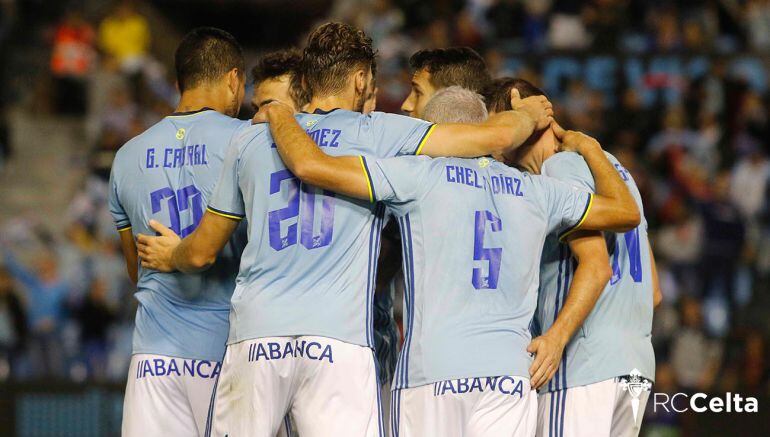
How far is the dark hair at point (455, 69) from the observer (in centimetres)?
663

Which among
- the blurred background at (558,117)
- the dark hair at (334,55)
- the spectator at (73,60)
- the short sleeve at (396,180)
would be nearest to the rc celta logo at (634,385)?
the short sleeve at (396,180)

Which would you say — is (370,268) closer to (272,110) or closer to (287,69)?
(272,110)

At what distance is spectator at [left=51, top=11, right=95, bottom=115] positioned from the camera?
18344 mm

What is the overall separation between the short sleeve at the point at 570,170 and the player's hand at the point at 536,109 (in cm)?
18

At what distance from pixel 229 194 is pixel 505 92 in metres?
1.59

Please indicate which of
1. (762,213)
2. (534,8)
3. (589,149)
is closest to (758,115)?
(762,213)

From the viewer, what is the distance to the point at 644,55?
15164 mm

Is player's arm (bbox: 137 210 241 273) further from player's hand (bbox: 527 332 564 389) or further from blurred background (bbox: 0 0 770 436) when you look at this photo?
blurred background (bbox: 0 0 770 436)

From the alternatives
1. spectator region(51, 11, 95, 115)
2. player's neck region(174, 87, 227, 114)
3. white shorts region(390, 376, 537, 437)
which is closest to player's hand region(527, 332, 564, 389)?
white shorts region(390, 376, 537, 437)

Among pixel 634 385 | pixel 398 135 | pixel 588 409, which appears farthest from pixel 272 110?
pixel 634 385

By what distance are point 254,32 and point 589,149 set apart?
16913 mm

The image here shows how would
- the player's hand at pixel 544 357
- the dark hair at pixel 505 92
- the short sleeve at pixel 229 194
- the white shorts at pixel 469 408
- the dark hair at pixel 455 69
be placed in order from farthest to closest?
the dark hair at pixel 455 69 → the dark hair at pixel 505 92 → the short sleeve at pixel 229 194 → the player's hand at pixel 544 357 → the white shorts at pixel 469 408

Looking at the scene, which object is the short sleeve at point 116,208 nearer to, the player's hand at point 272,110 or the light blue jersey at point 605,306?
the player's hand at point 272,110

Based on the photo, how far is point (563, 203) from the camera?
5.64 metres
